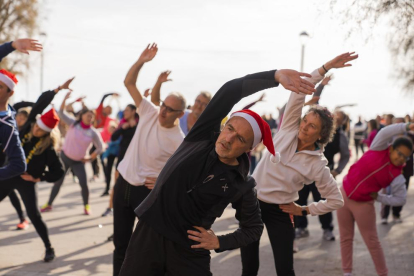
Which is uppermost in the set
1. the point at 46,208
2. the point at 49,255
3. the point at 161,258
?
the point at 161,258

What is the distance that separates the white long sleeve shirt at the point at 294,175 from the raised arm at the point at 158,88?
1.55m

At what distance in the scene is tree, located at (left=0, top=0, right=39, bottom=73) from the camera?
95.3 feet

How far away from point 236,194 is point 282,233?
1522 mm

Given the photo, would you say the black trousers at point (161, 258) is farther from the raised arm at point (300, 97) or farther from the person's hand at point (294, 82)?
the raised arm at point (300, 97)

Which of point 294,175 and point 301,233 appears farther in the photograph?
point 301,233

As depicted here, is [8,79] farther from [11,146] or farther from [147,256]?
[147,256]

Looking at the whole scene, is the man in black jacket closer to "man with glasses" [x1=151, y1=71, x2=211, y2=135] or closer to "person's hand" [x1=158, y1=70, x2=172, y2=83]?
"man with glasses" [x1=151, y1=71, x2=211, y2=135]

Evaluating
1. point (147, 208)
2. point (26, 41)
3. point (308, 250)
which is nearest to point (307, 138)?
point (147, 208)

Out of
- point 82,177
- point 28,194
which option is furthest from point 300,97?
point 82,177

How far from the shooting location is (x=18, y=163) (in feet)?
18.4

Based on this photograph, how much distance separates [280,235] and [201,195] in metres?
1.64

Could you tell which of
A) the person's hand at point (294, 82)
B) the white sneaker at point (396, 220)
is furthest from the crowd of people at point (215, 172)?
the white sneaker at point (396, 220)

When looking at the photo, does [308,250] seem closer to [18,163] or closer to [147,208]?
[18,163]

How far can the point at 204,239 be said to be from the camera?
137 inches
